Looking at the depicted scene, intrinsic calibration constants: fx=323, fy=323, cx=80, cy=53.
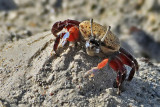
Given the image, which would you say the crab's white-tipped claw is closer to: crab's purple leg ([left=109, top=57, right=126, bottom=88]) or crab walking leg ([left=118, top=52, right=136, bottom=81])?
crab's purple leg ([left=109, top=57, right=126, bottom=88])

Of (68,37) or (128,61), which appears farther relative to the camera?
(128,61)

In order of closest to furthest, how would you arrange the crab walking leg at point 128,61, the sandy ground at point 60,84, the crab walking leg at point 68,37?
the sandy ground at point 60,84
the crab walking leg at point 68,37
the crab walking leg at point 128,61

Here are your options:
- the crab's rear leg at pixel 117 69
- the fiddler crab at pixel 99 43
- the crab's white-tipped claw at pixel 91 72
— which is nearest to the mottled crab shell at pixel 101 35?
the fiddler crab at pixel 99 43

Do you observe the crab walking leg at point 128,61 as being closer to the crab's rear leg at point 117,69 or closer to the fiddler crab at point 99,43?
the fiddler crab at point 99,43

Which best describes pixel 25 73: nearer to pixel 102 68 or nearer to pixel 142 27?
pixel 102 68

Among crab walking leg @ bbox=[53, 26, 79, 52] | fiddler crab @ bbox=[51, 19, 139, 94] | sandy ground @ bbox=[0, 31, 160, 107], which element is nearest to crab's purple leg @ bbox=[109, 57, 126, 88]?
fiddler crab @ bbox=[51, 19, 139, 94]

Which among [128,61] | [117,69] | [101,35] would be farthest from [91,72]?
[128,61]

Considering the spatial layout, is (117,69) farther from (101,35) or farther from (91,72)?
(101,35)

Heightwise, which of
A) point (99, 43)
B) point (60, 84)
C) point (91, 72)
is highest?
point (99, 43)

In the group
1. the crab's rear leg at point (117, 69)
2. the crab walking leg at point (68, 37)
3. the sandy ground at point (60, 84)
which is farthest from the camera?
the crab walking leg at point (68, 37)

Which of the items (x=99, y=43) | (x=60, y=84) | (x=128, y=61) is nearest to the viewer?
(x=60, y=84)

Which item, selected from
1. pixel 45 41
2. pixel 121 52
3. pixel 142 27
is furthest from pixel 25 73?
pixel 142 27
